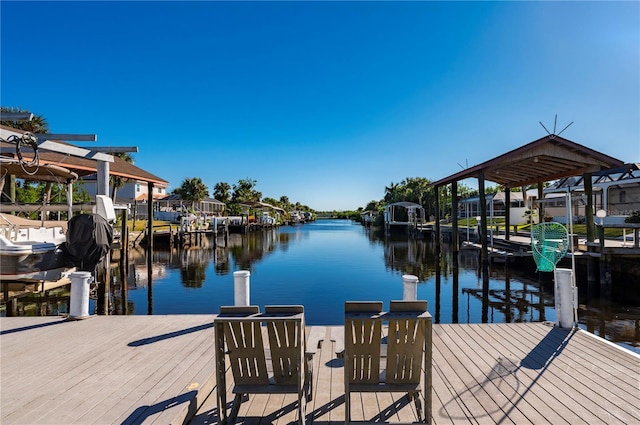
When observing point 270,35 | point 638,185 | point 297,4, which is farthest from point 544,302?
point 638,185

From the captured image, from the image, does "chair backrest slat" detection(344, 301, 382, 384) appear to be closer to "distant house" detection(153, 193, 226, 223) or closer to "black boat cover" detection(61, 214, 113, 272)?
"black boat cover" detection(61, 214, 113, 272)

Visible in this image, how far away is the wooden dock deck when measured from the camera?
9.00ft

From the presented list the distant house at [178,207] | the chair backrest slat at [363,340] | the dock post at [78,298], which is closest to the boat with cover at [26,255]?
the dock post at [78,298]

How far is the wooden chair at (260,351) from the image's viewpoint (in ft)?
8.04

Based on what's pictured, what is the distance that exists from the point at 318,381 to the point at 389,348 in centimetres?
129

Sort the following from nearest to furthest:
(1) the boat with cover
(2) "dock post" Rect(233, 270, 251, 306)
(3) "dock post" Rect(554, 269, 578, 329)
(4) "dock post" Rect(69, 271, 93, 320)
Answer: (3) "dock post" Rect(554, 269, 578, 329) < (2) "dock post" Rect(233, 270, 251, 306) < (4) "dock post" Rect(69, 271, 93, 320) < (1) the boat with cover

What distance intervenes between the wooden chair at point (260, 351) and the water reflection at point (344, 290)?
19.4 ft

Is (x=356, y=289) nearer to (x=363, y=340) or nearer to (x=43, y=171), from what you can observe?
(x=363, y=340)

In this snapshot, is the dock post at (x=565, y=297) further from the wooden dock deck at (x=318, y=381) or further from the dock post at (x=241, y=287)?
the dock post at (x=241, y=287)

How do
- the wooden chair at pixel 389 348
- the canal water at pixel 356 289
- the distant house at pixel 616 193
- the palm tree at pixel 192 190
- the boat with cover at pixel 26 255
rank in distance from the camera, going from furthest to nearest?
1. the palm tree at pixel 192 190
2. the distant house at pixel 616 193
3. the canal water at pixel 356 289
4. the boat with cover at pixel 26 255
5. the wooden chair at pixel 389 348

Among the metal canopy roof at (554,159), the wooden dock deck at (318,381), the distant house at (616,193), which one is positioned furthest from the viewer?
the distant house at (616,193)

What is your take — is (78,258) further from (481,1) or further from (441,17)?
(441,17)

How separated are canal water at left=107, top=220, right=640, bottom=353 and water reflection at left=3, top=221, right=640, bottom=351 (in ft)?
0.08

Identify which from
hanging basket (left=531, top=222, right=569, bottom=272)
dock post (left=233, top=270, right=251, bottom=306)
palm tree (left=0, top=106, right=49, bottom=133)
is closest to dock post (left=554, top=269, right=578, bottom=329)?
hanging basket (left=531, top=222, right=569, bottom=272)
